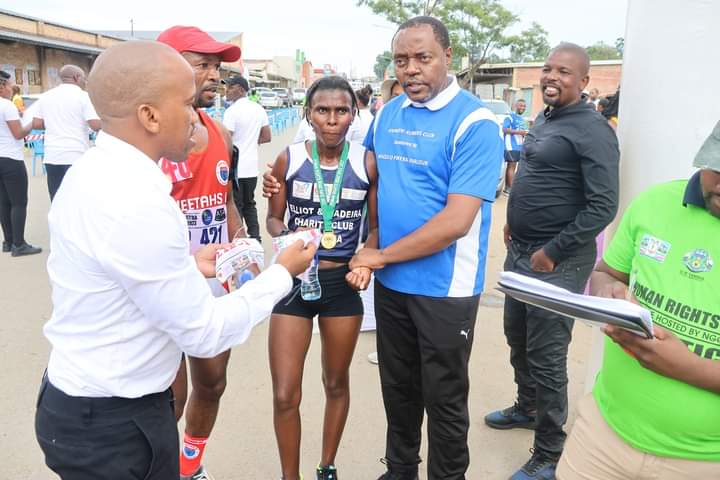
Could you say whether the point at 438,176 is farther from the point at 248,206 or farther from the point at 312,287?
the point at 248,206

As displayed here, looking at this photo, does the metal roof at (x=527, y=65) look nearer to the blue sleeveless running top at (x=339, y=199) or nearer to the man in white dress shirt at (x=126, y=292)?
the blue sleeveless running top at (x=339, y=199)

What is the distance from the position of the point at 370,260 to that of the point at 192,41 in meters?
1.23

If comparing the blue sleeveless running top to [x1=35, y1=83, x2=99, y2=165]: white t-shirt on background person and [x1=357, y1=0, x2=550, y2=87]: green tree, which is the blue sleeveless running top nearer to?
[x1=35, y1=83, x2=99, y2=165]: white t-shirt on background person

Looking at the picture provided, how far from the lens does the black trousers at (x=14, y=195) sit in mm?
6887

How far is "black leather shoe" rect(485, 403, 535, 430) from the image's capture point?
356 cm

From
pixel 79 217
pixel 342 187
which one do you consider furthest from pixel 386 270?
pixel 79 217

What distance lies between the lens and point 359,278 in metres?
2.52

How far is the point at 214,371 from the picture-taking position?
2797 mm

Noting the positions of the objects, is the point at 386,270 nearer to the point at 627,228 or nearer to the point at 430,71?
the point at 430,71

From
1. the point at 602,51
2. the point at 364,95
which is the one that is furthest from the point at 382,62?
the point at 364,95

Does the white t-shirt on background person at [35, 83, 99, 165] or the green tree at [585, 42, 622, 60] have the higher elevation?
the green tree at [585, 42, 622, 60]

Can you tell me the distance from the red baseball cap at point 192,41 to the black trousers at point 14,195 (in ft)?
17.9

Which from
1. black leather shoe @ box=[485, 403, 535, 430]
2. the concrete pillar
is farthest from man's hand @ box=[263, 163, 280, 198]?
black leather shoe @ box=[485, 403, 535, 430]

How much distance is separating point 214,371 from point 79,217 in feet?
5.00
